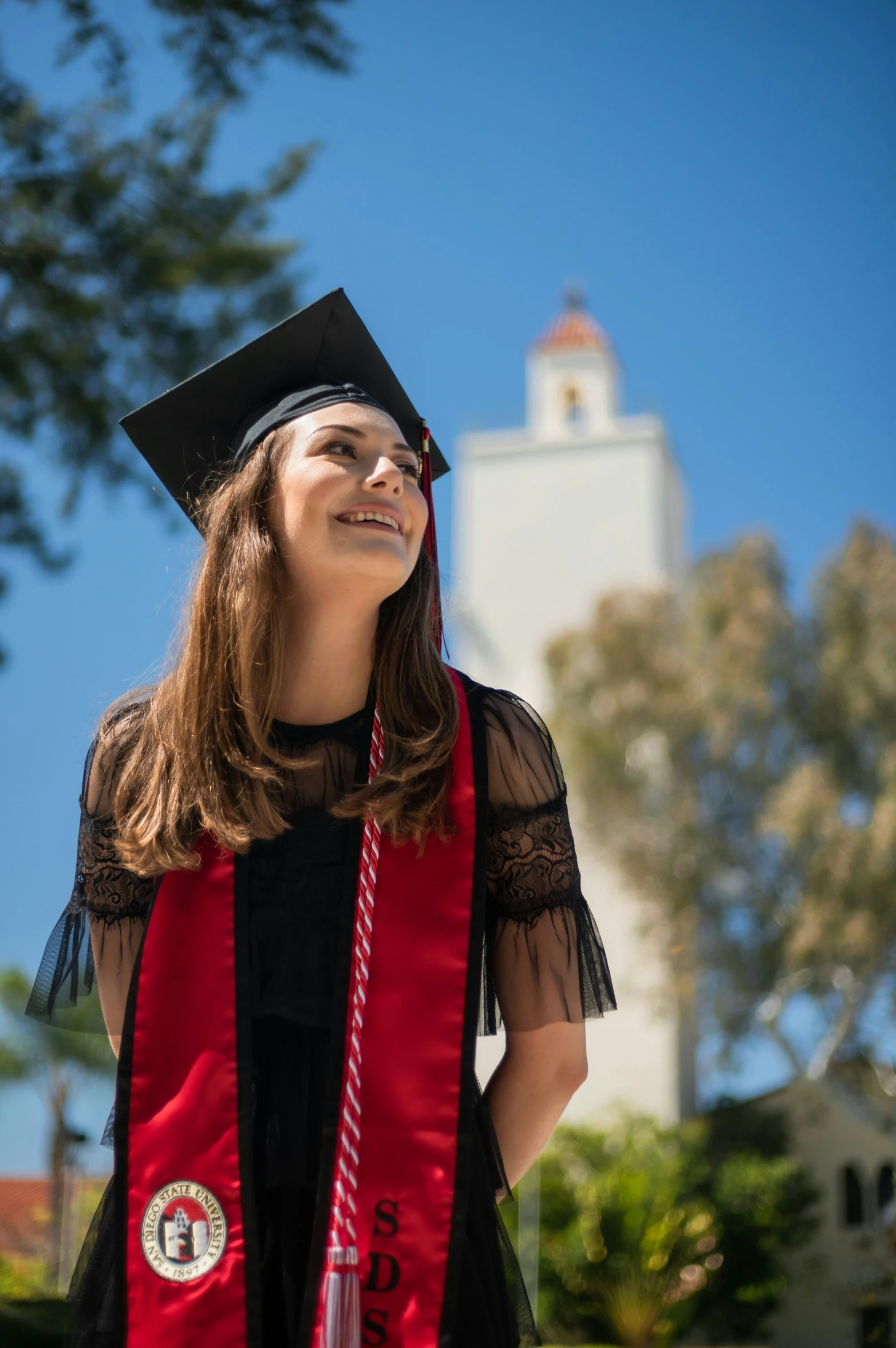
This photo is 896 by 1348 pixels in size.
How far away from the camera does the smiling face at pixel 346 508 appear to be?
1597 millimetres

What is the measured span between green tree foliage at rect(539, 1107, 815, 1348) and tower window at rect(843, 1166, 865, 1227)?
67 centimetres

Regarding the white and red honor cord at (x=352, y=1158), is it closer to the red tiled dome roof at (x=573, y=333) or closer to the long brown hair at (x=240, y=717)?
the long brown hair at (x=240, y=717)

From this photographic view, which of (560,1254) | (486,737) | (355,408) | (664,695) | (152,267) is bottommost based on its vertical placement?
(560,1254)

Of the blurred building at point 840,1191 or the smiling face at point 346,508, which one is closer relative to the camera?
the smiling face at point 346,508

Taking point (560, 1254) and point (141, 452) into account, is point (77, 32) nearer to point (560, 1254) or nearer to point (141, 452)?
point (141, 452)

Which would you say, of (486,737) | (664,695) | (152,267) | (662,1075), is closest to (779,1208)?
(662,1075)

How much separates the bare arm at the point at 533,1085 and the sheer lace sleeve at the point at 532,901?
18 mm

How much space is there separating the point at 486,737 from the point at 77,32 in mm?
3694

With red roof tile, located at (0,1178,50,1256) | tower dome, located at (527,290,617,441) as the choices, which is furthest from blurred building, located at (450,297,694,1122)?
red roof tile, located at (0,1178,50,1256)

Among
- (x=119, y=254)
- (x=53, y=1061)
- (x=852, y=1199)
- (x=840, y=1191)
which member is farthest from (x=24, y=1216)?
(x=119, y=254)

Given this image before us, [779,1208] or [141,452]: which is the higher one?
[141,452]

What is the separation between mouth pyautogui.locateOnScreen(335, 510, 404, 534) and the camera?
1.62 m

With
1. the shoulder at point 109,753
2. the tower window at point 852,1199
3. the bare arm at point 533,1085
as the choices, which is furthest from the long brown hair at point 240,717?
the tower window at point 852,1199

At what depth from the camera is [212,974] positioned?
1.47 m
